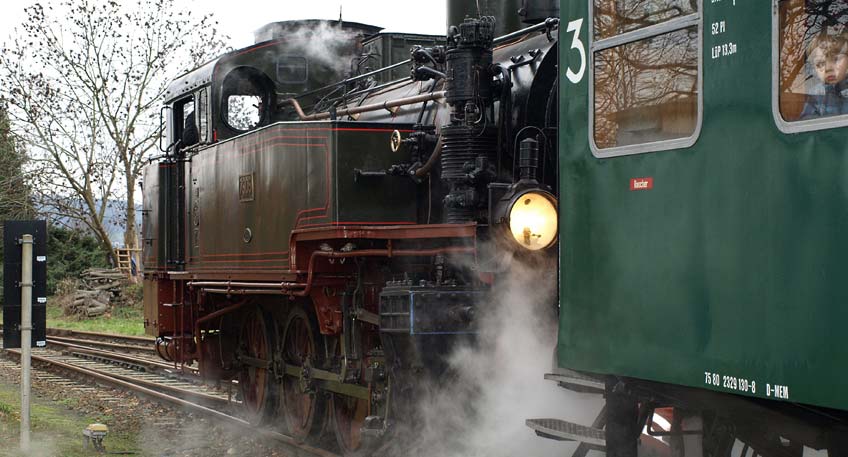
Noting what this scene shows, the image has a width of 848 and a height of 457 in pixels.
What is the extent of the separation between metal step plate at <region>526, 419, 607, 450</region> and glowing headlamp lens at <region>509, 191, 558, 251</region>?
35.1 inches

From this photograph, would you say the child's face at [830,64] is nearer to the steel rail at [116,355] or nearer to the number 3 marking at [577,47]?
the number 3 marking at [577,47]

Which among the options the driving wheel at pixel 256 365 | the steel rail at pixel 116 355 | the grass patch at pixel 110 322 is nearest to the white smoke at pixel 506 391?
the driving wheel at pixel 256 365

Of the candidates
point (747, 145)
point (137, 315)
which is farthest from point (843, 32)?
point (137, 315)

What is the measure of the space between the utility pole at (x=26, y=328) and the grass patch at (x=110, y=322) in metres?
13.5

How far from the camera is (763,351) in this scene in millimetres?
3373

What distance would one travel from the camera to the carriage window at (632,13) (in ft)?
12.5

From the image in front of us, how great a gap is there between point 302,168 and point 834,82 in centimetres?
473

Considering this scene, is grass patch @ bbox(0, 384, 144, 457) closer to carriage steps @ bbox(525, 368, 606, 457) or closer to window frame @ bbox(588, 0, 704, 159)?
carriage steps @ bbox(525, 368, 606, 457)

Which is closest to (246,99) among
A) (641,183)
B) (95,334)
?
(641,183)

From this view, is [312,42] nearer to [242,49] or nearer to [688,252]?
[242,49]

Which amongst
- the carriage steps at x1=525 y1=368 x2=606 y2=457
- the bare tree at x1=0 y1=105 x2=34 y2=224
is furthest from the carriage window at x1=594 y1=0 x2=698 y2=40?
the bare tree at x1=0 y1=105 x2=34 y2=224

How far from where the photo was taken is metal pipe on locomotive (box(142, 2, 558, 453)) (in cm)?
598

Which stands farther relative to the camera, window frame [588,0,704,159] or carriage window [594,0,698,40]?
carriage window [594,0,698,40]

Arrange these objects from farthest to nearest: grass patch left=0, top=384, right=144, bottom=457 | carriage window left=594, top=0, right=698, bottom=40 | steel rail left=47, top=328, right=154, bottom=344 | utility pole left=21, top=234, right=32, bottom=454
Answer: steel rail left=47, top=328, right=154, bottom=344 → grass patch left=0, top=384, right=144, bottom=457 → utility pole left=21, top=234, right=32, bottom=454 → carriage window left=594, top=0, right=698, bottom=40
